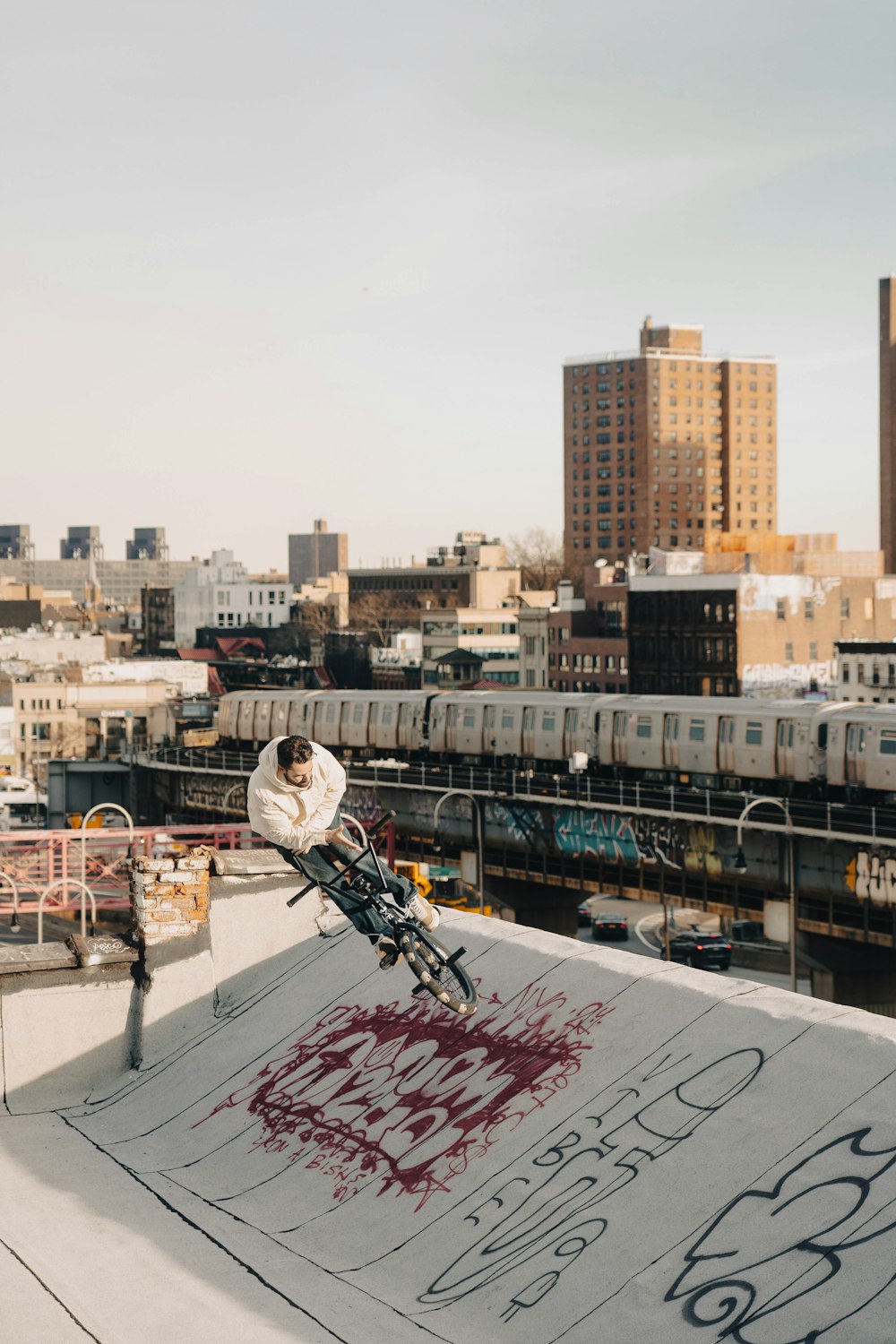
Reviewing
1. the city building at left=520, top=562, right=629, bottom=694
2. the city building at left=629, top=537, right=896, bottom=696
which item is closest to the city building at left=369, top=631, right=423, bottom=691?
the city building at left=520, top=562, right=629, bottom=694

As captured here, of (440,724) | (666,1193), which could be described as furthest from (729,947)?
(666,1193)

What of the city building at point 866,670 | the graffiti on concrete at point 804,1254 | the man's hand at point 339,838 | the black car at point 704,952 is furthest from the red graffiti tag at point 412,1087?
the city building at point 866,670

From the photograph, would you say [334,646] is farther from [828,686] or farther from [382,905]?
[382,905]

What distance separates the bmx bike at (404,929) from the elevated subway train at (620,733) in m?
36.5

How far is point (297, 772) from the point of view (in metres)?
11.8

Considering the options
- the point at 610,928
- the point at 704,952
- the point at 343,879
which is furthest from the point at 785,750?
the point at 343,879

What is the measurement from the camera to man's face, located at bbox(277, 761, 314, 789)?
11.7m

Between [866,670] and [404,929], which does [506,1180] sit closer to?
[404,929]

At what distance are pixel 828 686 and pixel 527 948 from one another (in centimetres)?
10095

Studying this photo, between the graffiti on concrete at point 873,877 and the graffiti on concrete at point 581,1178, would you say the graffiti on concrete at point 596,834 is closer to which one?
the graffiti on concrete at point 873,877

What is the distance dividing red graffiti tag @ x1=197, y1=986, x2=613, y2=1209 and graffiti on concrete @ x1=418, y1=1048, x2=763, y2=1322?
2.38 ft

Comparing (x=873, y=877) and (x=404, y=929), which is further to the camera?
(x=873, y=877)

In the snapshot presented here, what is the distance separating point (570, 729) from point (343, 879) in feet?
156

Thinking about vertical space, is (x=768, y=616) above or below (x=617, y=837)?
above
